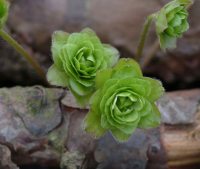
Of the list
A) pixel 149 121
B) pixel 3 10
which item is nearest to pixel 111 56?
pixel 149 121

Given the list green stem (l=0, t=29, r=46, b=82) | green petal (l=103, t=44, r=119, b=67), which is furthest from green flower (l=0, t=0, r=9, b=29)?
green petal (l=103, t=44, r=119, b=67)

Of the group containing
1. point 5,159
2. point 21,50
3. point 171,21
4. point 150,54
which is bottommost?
point 5,159

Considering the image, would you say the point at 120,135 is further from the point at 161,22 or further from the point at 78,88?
the point at 161,22

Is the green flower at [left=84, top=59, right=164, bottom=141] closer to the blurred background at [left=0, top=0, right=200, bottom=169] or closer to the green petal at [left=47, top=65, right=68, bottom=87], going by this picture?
the green petal at [left=47, top=65, right=68, bottom=87]

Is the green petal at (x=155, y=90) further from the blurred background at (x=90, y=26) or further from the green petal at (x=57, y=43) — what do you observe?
the blurred background at (x=90, y=26)

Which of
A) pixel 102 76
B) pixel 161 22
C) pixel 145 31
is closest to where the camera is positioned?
pixel 102 76

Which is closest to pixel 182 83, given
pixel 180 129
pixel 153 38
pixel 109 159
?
pixel 153 38
